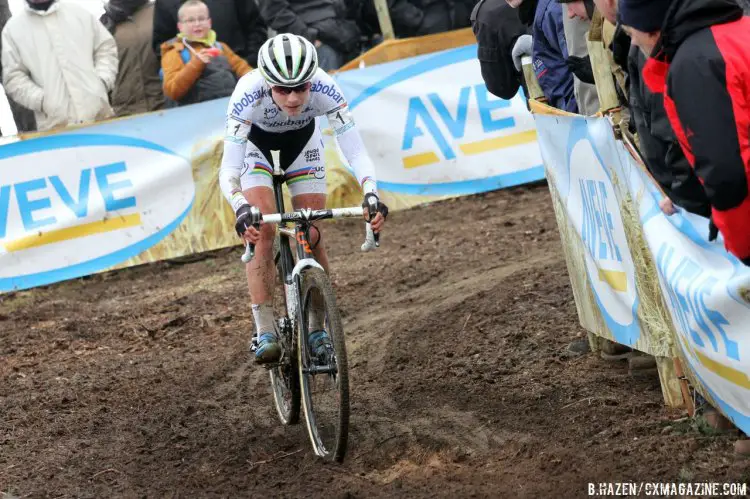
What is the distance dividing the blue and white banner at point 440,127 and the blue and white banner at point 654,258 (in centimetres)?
558

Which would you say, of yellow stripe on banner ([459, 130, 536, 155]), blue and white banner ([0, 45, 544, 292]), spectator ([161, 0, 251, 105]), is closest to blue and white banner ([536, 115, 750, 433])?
spectator ([161, 0, 251, 105])

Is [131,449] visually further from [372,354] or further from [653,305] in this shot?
[653,305]

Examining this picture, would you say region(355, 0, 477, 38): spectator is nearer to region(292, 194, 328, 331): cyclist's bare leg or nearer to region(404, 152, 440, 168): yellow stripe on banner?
region(404, 152, 440, 168): yellow stripe on banner

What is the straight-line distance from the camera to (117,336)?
9.84 meters

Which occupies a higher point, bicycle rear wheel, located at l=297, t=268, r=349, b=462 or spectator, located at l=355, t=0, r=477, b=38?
spectator, located at l=355, t=0, r=477, b=38

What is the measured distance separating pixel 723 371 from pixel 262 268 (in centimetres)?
318

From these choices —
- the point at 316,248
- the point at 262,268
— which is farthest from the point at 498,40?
the point at 262,268

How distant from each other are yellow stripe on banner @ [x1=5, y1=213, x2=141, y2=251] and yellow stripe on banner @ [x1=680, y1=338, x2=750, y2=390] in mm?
7962

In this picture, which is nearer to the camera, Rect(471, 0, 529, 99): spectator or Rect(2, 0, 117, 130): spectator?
Rect(471, 0, 529, 99): spectator

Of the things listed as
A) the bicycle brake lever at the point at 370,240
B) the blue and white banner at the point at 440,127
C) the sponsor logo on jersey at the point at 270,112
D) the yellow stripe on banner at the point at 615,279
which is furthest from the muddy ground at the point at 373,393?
the sponsor logo on jersey at the point at 270,112

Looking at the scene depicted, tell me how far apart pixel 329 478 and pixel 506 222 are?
21.0 feet

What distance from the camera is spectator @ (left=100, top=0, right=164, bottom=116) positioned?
11891 mm

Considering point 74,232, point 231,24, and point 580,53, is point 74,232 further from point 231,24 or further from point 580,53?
point 580,53

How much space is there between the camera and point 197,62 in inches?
458
